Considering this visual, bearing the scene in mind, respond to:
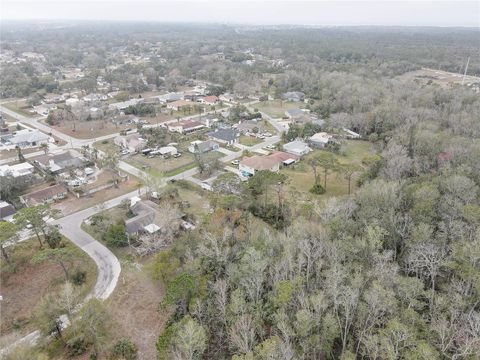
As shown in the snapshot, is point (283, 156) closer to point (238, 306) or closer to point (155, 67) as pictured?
point (238, 306)

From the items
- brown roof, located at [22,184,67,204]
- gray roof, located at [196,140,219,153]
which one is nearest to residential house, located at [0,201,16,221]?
brown roof, located at [22,184,67,204]

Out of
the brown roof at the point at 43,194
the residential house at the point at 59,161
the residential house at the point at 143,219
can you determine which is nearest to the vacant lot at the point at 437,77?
the residential house at the point at 143,219

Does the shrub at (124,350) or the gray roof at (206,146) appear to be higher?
the gray roof at (206,146)

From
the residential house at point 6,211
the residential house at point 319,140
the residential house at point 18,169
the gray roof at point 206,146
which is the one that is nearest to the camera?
the residential house at point 6,211

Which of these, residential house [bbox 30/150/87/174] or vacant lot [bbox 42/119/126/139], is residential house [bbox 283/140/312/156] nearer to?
residential house [bbox 30/150/87/174]

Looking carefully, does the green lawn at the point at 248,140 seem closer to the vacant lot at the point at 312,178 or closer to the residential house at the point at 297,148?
the residential house at the point at 297,148

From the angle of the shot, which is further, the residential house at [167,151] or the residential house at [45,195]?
the residential house at [167,151]

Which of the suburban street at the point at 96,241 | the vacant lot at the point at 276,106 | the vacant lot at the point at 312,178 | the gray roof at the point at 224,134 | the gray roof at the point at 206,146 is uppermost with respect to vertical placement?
the vacant lot at the point at 276,106
